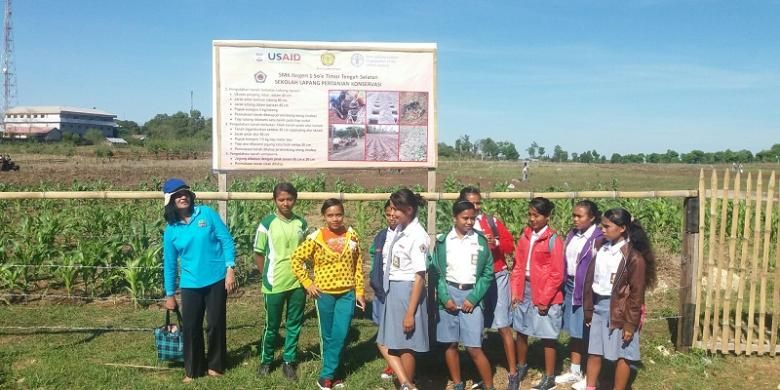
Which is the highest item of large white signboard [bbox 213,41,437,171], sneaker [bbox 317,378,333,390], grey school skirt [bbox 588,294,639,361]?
large white signboard [bbox 213,41,437,171]

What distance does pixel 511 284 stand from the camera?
530cm

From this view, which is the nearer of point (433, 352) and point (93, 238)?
point (433, 352)

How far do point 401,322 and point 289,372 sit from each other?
1.22 m

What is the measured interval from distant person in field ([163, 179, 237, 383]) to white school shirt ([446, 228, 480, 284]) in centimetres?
185

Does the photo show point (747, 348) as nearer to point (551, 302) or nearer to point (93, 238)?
A: point (551, 302)

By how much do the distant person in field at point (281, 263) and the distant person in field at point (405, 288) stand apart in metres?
0.83

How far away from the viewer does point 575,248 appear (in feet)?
17.0

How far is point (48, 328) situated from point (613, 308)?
572cm

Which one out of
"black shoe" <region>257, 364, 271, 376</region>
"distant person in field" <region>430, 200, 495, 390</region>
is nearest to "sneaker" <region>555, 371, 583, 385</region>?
"distant person in field" <region>430, 200, 495, 390</region>

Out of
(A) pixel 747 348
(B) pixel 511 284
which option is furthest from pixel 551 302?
(A) pixel 747 348

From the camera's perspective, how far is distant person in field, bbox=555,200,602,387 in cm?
507

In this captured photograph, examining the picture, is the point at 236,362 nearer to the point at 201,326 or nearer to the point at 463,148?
the point at 201,326

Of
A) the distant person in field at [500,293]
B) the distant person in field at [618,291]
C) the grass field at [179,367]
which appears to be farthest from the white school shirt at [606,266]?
the grass field at [179,367]

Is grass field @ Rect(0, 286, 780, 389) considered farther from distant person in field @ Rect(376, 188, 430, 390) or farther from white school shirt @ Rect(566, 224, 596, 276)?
white school shirt @ Rect(566, 224, 596, 276)
